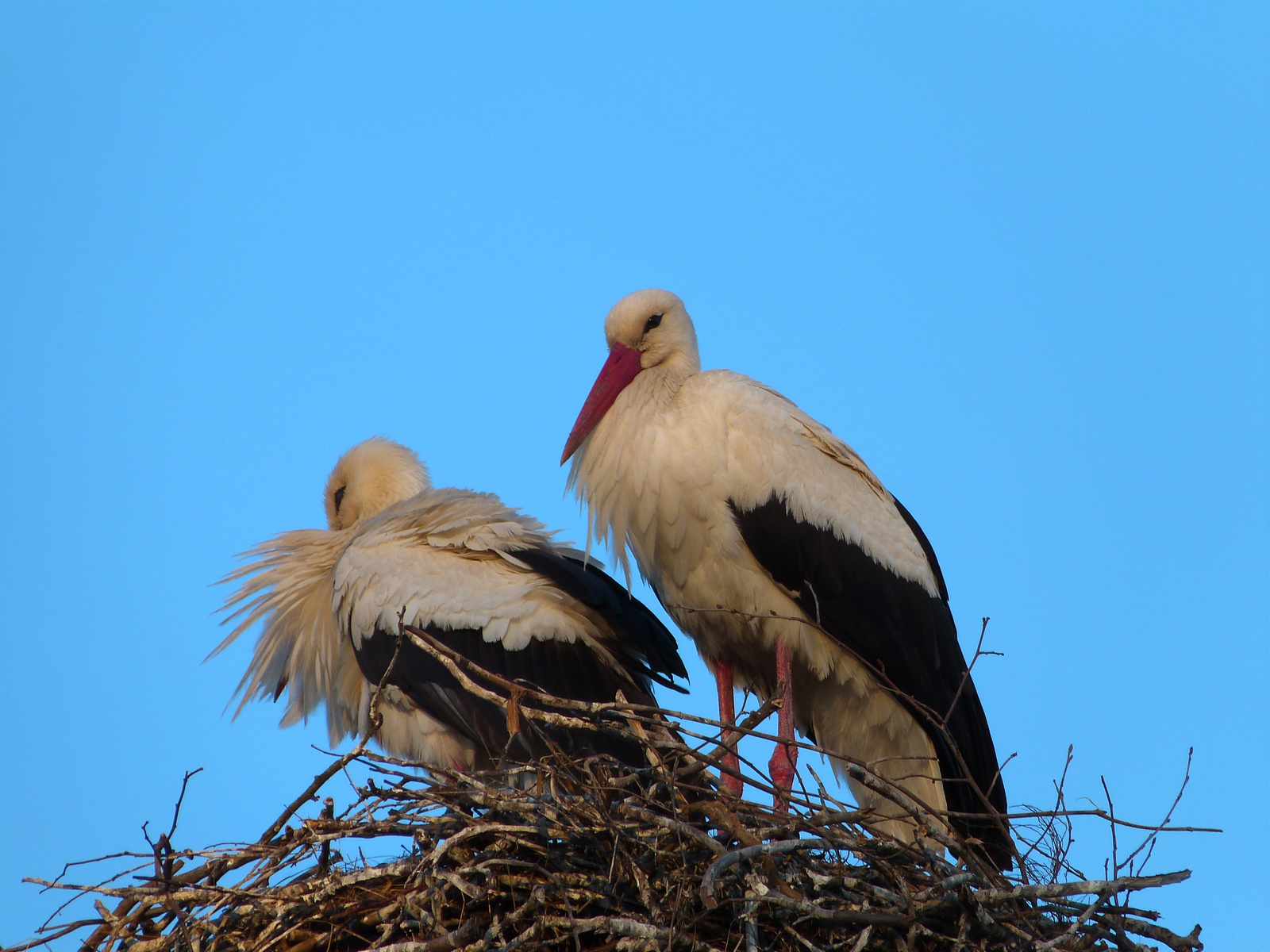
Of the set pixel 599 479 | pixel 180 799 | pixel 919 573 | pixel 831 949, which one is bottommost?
pixel 831 949

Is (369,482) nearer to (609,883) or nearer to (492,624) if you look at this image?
(492,624)

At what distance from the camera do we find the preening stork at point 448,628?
428cm

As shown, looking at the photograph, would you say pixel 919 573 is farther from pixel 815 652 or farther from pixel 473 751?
pixel 473 751

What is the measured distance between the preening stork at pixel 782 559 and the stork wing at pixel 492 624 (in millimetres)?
239

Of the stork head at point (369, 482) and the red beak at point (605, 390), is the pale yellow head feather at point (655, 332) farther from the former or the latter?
the stork head at point (369, 482)

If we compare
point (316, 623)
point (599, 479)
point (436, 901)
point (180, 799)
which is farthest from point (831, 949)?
point (316, 623)

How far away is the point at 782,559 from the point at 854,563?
269 mm

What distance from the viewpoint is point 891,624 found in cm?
429

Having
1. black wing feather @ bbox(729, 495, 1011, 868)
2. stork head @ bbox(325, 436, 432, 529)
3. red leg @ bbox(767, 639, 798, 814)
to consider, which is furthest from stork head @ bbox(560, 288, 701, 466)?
stork head @ bbox(325, 436, 432, 529)

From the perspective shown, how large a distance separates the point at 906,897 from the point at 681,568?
1.43 metres

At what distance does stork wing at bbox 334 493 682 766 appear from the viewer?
425cm

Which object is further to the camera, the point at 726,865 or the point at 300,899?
the point at 300,899

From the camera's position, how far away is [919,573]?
14.7ft

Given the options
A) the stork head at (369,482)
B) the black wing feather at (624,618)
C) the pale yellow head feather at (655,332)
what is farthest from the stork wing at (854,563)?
the stork head at (369,482)
